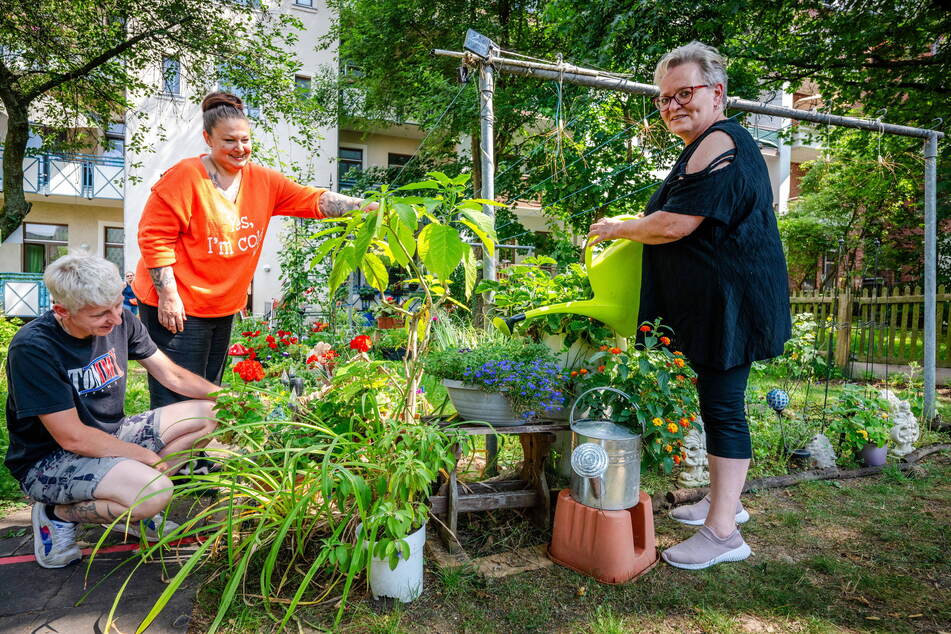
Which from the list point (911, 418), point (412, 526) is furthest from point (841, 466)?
point (412, 526)

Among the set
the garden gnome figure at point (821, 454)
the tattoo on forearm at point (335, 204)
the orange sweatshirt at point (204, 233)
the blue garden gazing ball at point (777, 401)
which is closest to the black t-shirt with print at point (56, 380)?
the orange sweatshirt at point (204, 233)

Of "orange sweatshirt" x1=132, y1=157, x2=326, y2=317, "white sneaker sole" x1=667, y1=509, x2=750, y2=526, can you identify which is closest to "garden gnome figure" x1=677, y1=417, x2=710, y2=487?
"white sneaker sole" x1=667, y1=509, x2=750, y2=526

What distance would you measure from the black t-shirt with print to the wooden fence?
685 cm

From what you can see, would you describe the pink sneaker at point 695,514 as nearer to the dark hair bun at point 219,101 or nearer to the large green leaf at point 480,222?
the large green leaf at point 480,222

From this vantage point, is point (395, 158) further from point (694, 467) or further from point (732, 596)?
point (732, 596)

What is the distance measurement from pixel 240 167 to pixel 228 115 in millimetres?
214

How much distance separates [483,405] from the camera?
6.61ft

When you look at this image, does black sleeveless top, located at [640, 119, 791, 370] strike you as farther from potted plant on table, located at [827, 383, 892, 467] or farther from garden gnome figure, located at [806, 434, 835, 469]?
potted plant on table, located at [827, 383, 892, 467]

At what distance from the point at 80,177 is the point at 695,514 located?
15.4 m

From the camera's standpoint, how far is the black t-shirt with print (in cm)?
165

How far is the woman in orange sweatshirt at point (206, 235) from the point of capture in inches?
83.0

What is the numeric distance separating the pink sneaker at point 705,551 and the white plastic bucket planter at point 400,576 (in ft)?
2.89

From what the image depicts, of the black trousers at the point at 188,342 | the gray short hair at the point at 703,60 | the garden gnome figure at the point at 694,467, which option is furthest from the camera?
the garden gnome figure at the point at 694,467

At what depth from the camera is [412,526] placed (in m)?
1.70
